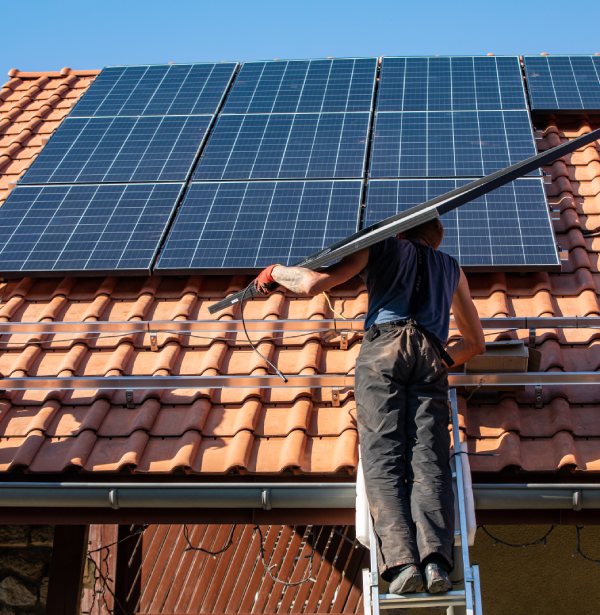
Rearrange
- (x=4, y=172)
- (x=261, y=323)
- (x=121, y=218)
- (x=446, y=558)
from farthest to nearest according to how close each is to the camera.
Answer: (x=4, y=172)
(x=121, y=218)
(x=261, y=323)
(x=446, y=558)

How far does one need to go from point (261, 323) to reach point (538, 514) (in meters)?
2.32

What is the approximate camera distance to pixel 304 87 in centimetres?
1038

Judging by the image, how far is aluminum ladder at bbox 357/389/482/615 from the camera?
5055 millimetres

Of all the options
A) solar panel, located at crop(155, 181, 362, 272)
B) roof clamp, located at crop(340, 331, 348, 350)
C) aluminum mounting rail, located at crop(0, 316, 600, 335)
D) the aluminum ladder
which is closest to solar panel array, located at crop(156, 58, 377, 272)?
solar panel, located at crop(155, 181, 362, 272)

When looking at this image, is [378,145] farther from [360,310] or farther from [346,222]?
[360,310]

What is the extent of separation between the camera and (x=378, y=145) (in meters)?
9.02

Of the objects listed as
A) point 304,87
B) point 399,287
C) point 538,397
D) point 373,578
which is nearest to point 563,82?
point 304,87

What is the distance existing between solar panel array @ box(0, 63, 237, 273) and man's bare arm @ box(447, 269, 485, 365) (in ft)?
8.73

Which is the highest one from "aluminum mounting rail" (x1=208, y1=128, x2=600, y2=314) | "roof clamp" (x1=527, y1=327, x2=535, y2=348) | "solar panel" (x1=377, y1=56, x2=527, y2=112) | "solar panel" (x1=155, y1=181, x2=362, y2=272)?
"solar panel" (x1=377, y1=56, x2=527, y2=112)

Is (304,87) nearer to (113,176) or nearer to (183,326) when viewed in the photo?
(113,176)

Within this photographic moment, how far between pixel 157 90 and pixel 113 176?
1.87 meters

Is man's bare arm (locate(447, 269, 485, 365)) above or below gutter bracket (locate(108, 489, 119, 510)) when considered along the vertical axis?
above

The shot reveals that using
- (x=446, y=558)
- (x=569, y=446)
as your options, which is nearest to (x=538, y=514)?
(x=569, y=446)

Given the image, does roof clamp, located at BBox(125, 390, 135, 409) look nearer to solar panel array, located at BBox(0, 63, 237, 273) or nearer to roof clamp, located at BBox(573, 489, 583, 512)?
solar panel array, located at BBox(0, 63, 237, 273)
